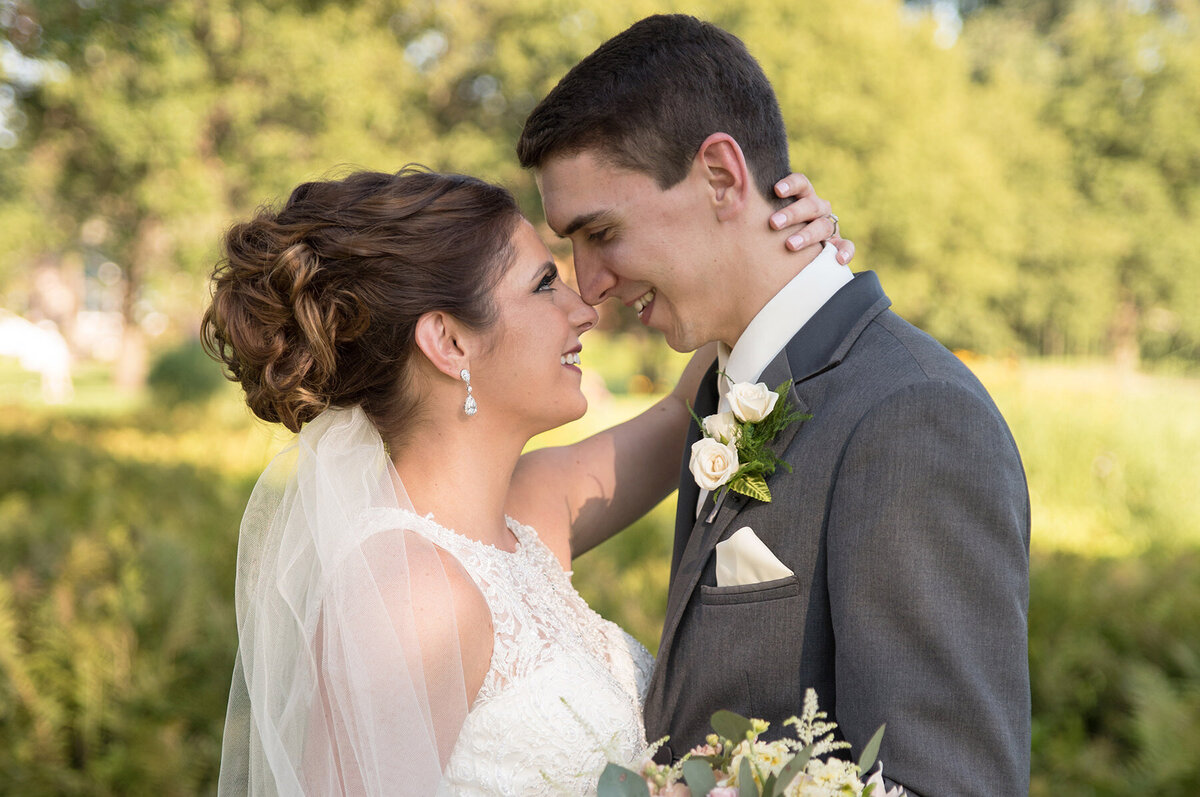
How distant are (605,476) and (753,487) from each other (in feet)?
3.69

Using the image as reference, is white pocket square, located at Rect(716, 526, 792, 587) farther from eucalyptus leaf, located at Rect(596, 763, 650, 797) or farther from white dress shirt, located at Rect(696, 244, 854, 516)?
eucalyptus leaf, located at Rect(596, 763, 650, 797)

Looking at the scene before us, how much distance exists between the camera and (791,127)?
73.9 feet

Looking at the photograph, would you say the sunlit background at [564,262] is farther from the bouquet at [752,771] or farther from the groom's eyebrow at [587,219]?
the bouquet at [752,771]

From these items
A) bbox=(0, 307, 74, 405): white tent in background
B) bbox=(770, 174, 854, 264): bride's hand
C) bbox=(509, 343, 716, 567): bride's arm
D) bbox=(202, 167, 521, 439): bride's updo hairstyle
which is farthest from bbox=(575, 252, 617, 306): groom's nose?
bbox=(0, 307, 74, 405): white tent in background


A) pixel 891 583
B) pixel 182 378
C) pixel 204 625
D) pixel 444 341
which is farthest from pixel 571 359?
pixel 182 378

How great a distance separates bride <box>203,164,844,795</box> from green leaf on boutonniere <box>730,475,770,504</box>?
2.04 feet

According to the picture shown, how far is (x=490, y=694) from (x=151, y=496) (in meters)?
6.51

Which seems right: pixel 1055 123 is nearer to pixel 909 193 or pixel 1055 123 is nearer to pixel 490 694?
pixel 909 193

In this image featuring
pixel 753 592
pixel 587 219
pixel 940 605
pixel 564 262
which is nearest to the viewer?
pixel 940 605

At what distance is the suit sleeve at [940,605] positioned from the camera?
5.97 feet

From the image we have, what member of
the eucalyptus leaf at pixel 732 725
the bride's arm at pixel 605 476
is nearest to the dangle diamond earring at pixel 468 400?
the bride's arm at pixel 605 476

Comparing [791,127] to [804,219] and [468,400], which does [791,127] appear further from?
[468,400]

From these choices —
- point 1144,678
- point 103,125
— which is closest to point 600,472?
point 1144,678

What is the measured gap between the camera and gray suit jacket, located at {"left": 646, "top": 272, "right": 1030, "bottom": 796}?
71.9 inches
